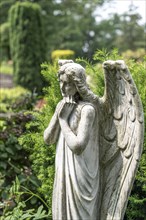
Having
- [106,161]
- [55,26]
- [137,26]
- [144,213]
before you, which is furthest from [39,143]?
[137,26]

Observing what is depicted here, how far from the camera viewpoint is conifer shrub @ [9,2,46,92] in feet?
63.1

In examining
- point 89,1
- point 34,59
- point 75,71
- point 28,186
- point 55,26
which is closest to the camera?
point 75,71

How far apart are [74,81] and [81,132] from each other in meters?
0.36

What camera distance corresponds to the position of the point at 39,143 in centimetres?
564

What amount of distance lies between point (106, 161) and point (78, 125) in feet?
1.32

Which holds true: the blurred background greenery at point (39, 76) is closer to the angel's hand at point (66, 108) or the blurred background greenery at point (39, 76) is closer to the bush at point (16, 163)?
the bush at point (16, 163)

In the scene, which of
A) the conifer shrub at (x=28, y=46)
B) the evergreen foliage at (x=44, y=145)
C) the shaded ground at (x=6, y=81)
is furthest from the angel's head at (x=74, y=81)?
the shaded ground at (x=6, y=81)

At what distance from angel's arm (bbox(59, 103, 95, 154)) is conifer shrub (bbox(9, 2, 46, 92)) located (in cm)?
1566

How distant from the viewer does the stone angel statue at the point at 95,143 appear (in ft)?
11.4

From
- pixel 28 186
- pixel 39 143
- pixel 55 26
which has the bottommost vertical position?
pixel 28 186

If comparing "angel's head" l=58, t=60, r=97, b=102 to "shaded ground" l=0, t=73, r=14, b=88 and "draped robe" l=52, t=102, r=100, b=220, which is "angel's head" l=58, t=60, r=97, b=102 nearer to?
"draped robe" l=52, t=102, r=100, b=220

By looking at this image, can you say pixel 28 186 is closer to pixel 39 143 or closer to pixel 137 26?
pixel 39 143

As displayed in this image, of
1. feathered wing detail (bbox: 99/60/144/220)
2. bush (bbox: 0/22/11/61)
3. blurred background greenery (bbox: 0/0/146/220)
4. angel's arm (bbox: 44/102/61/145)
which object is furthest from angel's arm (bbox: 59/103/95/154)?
bush (bbox: 0/22/11/61)

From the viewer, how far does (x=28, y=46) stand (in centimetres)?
1948
